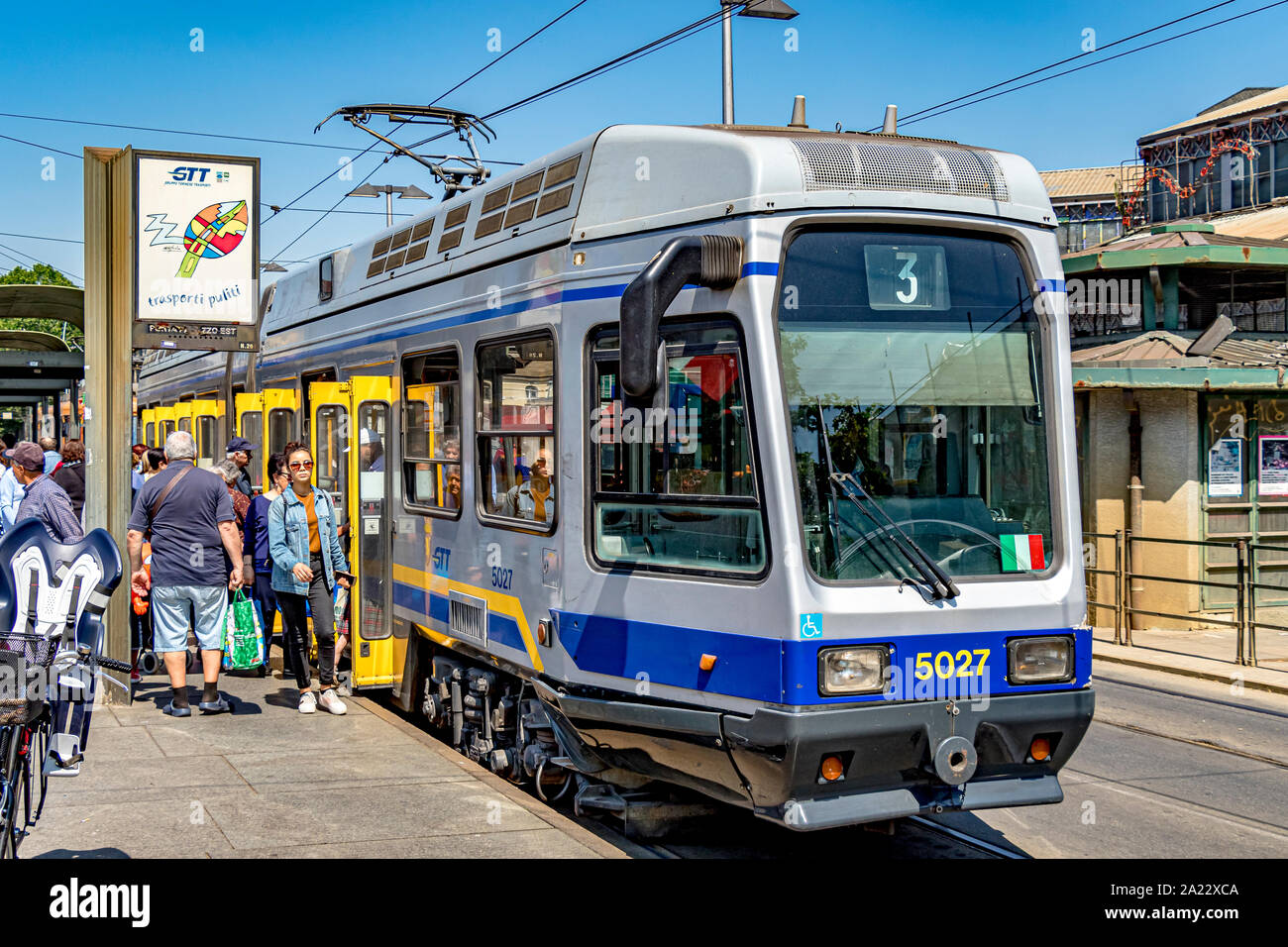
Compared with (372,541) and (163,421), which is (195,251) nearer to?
(372,541)

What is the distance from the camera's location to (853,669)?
5277 mm

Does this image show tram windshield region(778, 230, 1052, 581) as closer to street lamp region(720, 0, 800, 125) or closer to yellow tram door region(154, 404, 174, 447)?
street lamp region(720, 0, 800, 125)

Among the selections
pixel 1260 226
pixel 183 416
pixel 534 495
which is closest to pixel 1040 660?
pixel 534 495

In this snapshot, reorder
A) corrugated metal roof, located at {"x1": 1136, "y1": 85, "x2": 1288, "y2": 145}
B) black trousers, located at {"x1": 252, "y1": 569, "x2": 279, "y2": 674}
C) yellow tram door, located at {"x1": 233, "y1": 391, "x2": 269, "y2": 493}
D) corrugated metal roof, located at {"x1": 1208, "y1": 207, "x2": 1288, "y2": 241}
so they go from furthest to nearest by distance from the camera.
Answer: corrugated metal roof, located at {"x1": 1136, "y1": 85, "x2": 1288, "y2": 145}
corrugated metal roof, located at {"x1": 1208, "y1": 207, "x2": 1288, "y2": 241}
yellow tram door, located at {"x1": 233, "y1": 391, "x2": 269, "y2": 493}
black trousers, located at {"x1": 252, "y1": 569, "x2": 279, "y2": 674}

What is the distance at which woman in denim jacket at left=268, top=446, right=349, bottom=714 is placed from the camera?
9.13 m

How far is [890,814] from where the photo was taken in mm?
5309

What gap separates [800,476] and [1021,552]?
1.12 metres

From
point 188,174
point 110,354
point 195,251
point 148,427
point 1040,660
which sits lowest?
point 1040,660

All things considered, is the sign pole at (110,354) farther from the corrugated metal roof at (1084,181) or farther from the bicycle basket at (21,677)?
the corrugated metal roof at (1084,181)

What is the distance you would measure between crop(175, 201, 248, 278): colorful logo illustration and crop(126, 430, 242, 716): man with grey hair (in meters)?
1.73

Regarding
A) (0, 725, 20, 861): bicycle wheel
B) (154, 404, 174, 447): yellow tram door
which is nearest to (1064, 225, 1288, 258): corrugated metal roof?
(154, 404, 174, 447): yellow tram door

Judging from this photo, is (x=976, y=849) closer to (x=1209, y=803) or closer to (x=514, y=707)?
(x=1209, y=803)

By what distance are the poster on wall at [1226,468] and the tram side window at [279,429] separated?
10.3m
